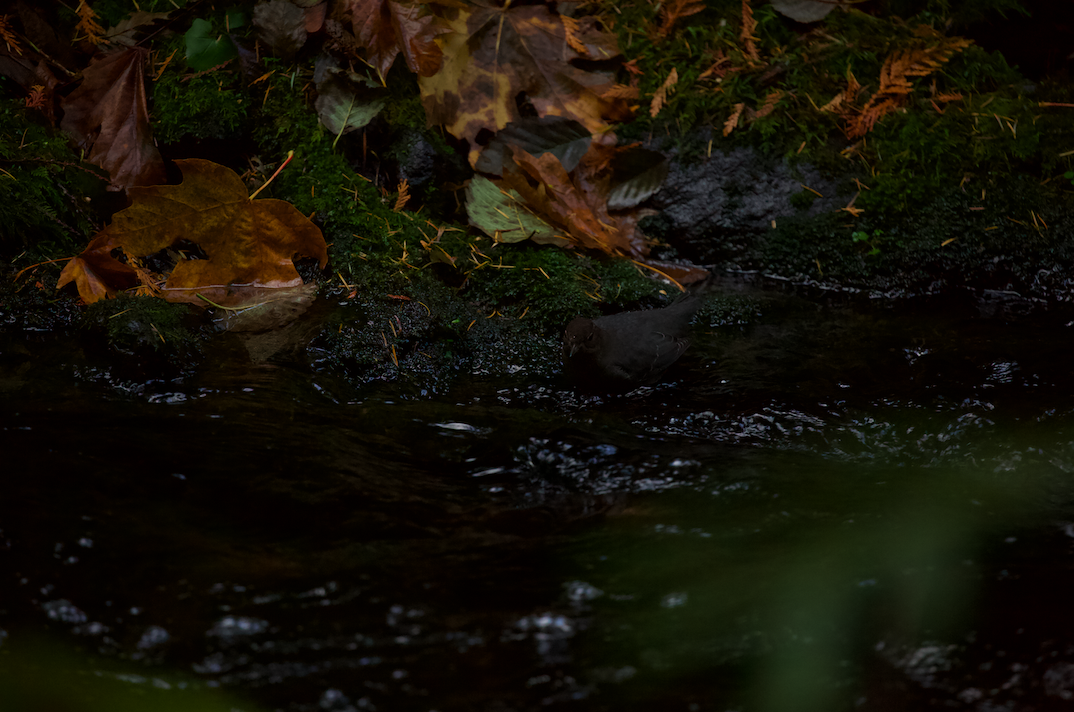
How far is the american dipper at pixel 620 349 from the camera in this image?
2660 mm

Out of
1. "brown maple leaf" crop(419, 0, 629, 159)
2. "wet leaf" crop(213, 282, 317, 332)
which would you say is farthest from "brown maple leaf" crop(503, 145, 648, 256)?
"wet leaf" crop(213, 282, 317, 332)

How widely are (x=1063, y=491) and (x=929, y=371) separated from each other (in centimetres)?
78

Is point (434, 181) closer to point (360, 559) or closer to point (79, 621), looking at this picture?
point (360, 559)

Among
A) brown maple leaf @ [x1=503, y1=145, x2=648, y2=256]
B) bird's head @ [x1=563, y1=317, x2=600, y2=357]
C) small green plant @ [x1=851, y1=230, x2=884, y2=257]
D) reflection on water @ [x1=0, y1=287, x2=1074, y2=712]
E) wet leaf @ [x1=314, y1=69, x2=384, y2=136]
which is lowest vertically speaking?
reflection on water @ [x1=0, y1=287, x2=1074, y2=712]

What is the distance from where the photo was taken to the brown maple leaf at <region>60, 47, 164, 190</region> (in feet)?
10.3

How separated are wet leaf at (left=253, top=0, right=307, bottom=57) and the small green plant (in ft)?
10.0

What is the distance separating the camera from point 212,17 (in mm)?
3441

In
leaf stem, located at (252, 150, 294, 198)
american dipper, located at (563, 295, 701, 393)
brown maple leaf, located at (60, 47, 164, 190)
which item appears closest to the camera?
american dipper, located at (563, 295, 701, 393)

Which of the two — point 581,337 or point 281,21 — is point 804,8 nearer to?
point 581,337

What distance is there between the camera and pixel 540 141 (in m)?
3.44

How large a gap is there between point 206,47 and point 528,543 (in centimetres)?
305

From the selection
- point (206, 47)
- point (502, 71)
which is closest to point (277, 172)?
point (206, 47)

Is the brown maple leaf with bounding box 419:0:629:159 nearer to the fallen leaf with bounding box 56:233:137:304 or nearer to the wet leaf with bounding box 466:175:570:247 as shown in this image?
the wet leaf with bounding box 466:175:570:247

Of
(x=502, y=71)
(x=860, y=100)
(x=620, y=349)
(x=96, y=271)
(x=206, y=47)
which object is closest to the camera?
(x=620, y=349)
